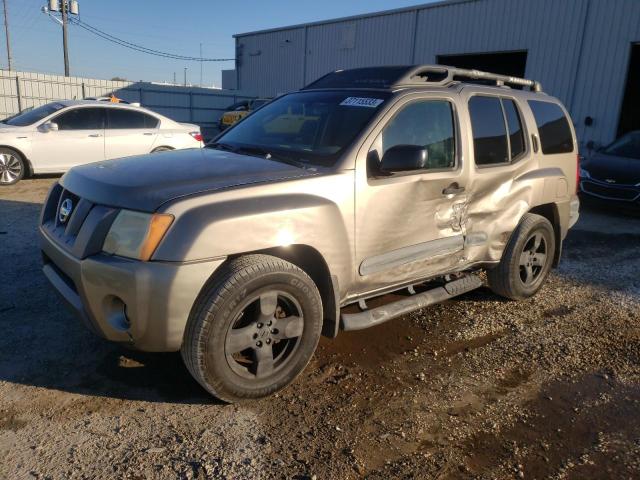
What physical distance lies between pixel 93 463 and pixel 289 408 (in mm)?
1063

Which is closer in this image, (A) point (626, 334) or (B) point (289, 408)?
(B) point (289, 408)

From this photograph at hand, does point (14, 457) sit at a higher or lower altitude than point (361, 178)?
lower

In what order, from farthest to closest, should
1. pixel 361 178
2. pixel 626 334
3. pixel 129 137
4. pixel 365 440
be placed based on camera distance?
pixel 129 137
pixel 626 334
pixel 361 178
pixel 365 440

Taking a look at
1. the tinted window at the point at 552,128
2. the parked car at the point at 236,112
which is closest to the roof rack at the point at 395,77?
the tinted window at the point at 552,128

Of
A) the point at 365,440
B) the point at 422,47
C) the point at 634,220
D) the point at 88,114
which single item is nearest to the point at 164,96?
the point at 422,47

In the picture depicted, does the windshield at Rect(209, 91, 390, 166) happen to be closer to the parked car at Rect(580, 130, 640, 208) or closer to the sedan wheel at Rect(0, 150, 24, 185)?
the sedan wheel at Rect(0, 150, 24, 185)

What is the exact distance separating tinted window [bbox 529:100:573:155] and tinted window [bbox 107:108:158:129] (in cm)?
777

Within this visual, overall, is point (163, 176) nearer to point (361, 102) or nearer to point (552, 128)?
point (361, 102)

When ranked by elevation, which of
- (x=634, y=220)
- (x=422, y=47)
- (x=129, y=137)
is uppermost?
(x=422, y=47)

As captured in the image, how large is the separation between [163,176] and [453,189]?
2.06 meters

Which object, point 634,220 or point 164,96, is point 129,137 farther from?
point 164,96

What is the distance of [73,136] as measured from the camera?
9516 millimetres

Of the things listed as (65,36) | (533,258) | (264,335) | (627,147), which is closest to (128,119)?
(533,258)

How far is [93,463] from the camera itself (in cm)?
248
